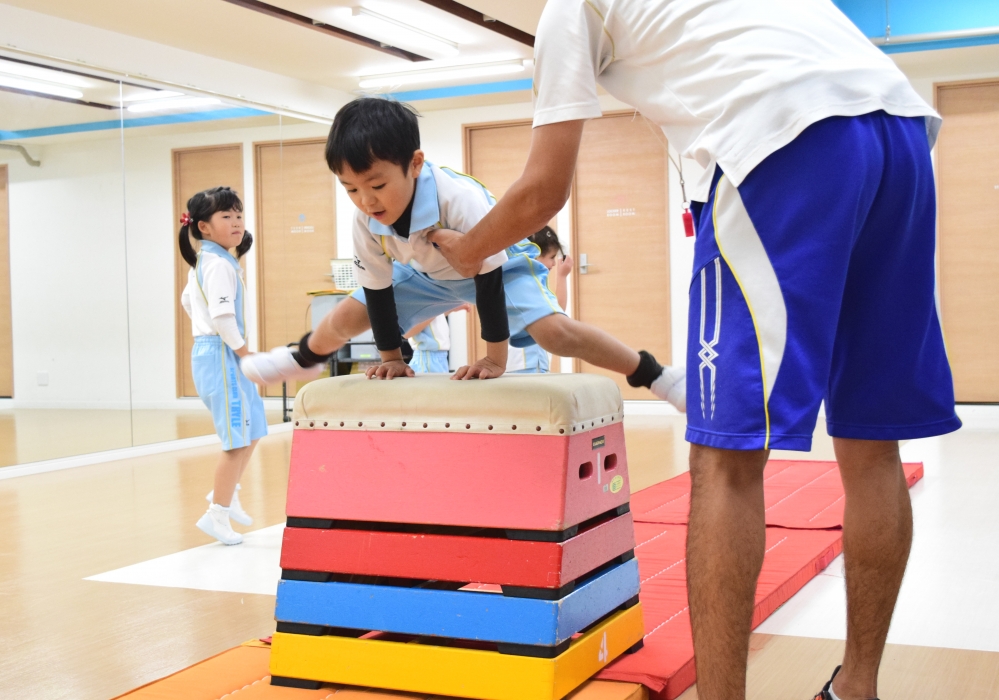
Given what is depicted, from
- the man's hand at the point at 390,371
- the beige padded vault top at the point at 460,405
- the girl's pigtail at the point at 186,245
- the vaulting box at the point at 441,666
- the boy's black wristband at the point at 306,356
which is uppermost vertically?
the girl's pigtail at the point at 186,245

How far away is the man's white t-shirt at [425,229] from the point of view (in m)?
1.92

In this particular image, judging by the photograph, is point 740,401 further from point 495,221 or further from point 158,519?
point 158,519

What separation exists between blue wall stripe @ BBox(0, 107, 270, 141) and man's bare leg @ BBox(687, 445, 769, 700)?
519 centimetres

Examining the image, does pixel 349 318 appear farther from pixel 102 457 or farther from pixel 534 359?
pixel 102 457

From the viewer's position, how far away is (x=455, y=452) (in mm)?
1679

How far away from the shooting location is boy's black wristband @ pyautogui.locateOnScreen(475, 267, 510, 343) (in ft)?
6.33

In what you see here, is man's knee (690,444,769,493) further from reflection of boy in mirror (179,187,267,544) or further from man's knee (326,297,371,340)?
reflection of boy in mirror (179,187,267,544)

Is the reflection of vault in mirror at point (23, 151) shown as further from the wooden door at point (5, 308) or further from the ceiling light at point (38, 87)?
the ceiling light at point (38, 87)

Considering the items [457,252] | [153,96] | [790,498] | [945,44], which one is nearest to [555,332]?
[457,252]

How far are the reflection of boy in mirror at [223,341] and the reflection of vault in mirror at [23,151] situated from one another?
235 centimetres

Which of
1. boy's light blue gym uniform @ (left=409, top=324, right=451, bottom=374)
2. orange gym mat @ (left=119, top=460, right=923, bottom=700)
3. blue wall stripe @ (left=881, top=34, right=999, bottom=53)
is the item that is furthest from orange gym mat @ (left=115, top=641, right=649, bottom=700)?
blue wall stripe @ (left=881, top=34, right=999, bottom=53)

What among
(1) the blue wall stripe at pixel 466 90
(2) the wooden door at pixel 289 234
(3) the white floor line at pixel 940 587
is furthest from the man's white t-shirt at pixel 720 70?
(1) the blue wall stripe at pixel 466 90

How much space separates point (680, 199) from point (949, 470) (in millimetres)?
3853

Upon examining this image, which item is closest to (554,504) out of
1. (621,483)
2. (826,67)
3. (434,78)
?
(621,483)
